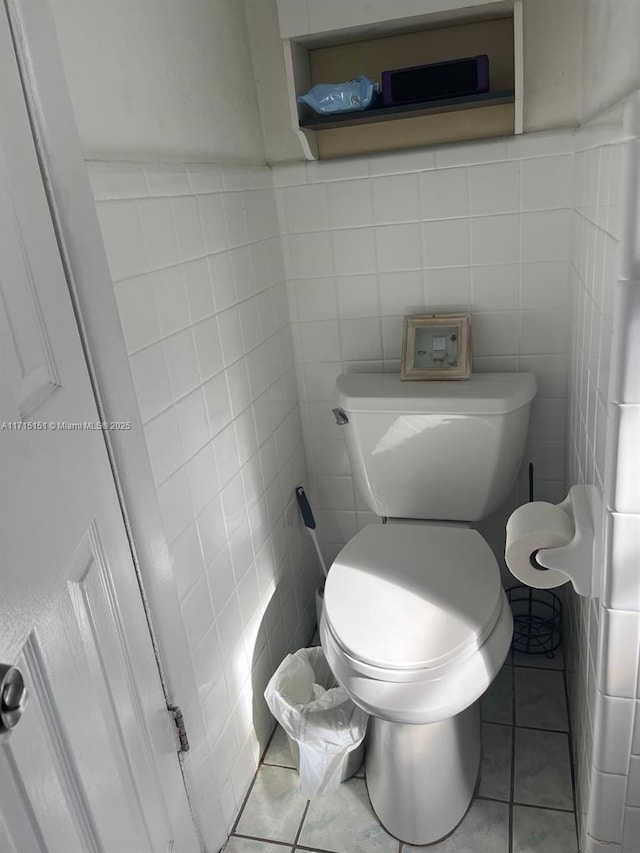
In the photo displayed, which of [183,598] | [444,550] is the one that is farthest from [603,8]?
[183,598]

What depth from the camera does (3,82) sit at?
29.7 inches

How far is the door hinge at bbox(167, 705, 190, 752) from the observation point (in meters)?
1.15

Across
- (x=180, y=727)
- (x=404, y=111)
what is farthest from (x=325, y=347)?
(x=180, y=727)

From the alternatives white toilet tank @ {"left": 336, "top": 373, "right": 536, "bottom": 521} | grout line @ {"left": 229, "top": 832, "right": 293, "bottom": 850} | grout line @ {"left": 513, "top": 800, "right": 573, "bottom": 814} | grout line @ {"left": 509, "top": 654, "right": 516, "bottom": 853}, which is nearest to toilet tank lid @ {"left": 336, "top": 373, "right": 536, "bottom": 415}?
white toilet tank @ {"left": 336, "top": 373, "right": 536, "bottom": 521}

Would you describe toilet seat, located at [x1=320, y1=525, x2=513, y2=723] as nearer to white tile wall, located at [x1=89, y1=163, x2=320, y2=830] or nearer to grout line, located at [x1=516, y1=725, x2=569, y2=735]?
white tile wall, located at [x1=89, y1=163, x2=320, y2=830]

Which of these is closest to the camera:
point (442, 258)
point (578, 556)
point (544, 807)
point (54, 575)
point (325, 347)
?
point (54, 575)

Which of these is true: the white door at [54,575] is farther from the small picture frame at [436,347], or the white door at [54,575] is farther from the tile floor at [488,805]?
the small picture frame at [436,347]

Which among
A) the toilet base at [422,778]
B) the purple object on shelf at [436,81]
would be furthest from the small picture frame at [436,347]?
the toilet base at [422,778]

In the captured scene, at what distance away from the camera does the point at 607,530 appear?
0.90 m

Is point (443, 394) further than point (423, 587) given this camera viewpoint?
Yes

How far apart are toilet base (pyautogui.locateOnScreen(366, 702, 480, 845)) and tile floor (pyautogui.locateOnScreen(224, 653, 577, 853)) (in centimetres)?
3

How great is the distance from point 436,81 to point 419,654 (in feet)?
3.83

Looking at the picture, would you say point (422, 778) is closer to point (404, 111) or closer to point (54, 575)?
point (54, 575)

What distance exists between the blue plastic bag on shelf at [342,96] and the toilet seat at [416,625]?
978mm
